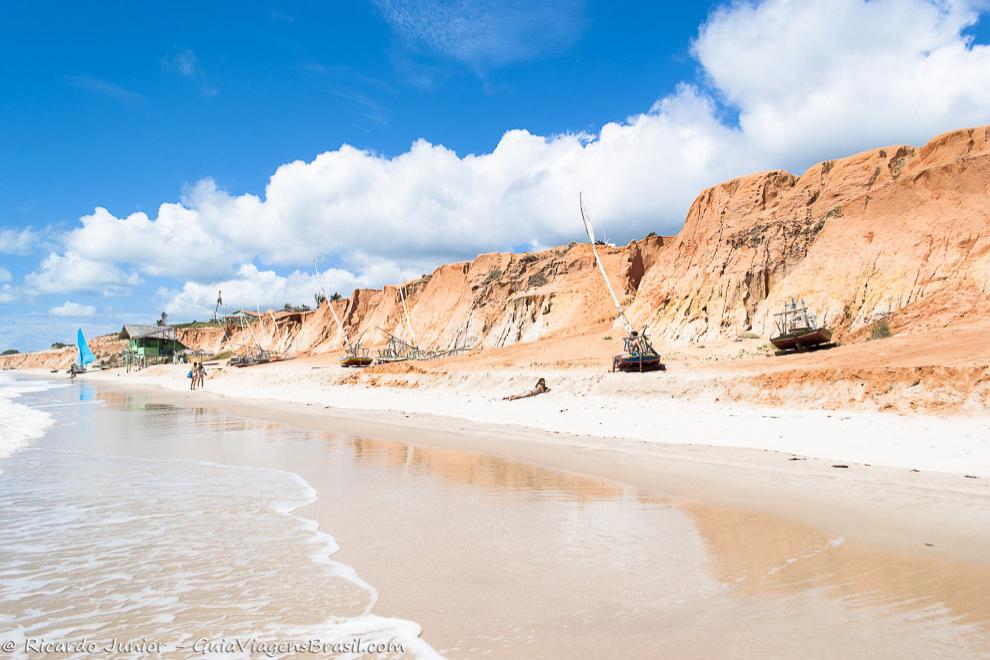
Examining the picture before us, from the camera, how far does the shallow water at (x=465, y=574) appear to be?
12.0 ft

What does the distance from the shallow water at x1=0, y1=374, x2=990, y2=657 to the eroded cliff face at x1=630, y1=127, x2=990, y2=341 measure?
63.3 ft

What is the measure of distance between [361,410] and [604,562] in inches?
703

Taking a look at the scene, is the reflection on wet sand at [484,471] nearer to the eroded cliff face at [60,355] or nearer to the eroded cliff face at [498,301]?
the eroded cliff face at [498,301]

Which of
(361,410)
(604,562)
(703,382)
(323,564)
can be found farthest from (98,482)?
(703,382)

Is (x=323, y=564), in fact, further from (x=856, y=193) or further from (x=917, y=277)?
(x=856, y=193)

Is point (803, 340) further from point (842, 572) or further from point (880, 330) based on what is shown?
point (842, 572)

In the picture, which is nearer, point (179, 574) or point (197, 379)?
point (179, 574)

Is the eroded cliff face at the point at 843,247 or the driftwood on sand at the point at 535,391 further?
the eroded cliff face at the point at 843,247

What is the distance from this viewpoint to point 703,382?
16.8m

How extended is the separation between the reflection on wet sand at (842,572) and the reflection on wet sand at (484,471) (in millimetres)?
2280

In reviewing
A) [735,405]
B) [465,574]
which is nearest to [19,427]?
[465,574]

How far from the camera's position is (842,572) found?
15.4 feet

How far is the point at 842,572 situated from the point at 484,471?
18.9 feet

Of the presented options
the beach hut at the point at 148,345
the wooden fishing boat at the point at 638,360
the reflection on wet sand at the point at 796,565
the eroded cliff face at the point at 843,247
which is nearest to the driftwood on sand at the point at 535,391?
the wooden fishing boat at the point at 638,360
